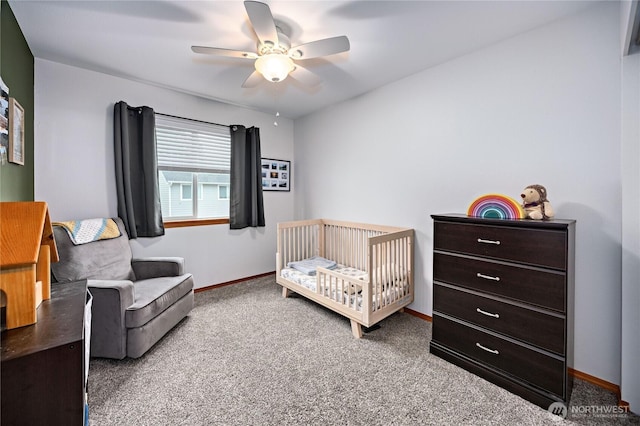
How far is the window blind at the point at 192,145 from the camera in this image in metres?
3.16

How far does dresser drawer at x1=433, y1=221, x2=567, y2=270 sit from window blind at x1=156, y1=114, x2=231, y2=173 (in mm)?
2841

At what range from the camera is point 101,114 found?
2762 mm

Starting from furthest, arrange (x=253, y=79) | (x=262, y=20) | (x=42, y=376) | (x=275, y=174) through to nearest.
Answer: (x=275, y=174)
(x=253, y=79)
(x=262, y=20)
(x=42, y=376)

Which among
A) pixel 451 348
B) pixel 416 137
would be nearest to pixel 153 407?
pixel 451 348

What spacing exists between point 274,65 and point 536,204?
2.02 m

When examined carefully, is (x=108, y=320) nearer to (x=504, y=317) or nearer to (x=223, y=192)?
(x=223, y=192)

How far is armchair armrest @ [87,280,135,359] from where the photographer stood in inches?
76.3

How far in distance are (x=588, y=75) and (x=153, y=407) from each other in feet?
11.4

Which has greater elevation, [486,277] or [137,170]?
[137,170]

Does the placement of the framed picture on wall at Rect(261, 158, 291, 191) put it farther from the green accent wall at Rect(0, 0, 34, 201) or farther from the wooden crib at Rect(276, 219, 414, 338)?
the green accent wall at Rect(0, 0, 34, 201)

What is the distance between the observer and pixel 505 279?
5.71 ft

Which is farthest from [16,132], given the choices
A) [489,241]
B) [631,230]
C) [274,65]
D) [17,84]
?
[631,230]

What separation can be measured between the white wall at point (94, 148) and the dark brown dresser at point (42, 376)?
2.38 metres

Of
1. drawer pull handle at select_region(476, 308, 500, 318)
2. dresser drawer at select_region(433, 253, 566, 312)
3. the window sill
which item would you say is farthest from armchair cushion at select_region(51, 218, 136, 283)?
drawer pull handle at select_region(476, 308, 500, 318)
